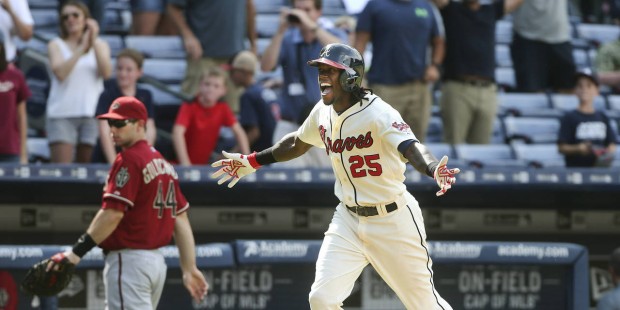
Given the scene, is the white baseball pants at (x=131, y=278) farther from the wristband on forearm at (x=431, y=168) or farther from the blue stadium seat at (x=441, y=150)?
the blue stadium seat at (x=441, y=150)

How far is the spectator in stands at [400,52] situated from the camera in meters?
7.86

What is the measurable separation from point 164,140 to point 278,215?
3.35ft

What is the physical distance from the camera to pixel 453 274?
698 cm

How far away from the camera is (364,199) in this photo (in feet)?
17.0

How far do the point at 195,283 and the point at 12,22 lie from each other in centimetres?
264

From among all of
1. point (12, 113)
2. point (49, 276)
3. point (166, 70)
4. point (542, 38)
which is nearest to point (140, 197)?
point (49, 276)

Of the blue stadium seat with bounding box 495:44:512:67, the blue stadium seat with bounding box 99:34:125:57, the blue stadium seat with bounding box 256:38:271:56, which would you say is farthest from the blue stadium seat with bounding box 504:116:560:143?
the blue stadium seat with bounding box 99:34:125:57

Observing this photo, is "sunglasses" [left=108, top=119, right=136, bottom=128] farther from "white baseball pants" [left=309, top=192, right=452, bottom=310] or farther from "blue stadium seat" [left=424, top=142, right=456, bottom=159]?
"blue stadium seat" [left=424, top=142, right=456, bottom=159]

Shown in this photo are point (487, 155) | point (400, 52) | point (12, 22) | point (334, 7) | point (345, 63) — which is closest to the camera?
point (345, 63)

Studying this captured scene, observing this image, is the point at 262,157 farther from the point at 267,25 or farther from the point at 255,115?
the point at 267,25

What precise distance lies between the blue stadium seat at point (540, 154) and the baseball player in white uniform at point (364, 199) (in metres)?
3.45

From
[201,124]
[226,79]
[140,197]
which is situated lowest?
[201,124]

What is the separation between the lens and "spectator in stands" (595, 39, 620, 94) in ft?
32.3

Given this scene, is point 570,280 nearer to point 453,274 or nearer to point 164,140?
point 453,274
